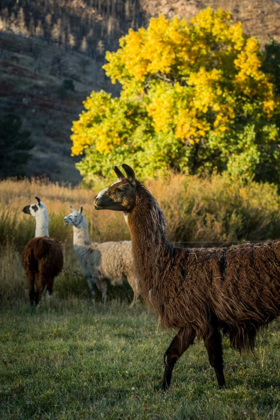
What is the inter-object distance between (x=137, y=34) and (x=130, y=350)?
A: 14.5 metres

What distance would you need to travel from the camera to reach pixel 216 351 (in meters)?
4.32

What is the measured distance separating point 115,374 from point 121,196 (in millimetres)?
1820

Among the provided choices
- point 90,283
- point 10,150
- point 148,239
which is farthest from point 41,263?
point 10,150

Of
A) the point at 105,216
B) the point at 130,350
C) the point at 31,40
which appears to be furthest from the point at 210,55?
the point at 31,40

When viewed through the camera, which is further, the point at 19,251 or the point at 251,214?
the point at 251,214

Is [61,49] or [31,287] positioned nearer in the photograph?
[31,287]

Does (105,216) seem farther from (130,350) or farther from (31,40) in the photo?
(31,40)

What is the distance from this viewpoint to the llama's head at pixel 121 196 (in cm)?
486

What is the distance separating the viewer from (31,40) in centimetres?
8044

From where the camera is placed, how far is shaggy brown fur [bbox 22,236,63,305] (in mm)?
7801

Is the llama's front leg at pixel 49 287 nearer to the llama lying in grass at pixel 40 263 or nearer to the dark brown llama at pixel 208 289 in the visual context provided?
the llama lying in grass at pixel 40 263

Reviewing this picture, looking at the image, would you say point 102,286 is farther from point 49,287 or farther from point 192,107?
point 192,107

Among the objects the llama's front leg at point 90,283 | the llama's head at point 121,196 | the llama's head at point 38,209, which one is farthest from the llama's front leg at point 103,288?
the llama's head at point 121,196

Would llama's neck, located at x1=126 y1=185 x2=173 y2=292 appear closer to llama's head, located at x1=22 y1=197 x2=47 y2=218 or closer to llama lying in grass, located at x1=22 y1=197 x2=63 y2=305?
llama lying in grass, located at x1=22 y1=197 x2=63 y2=305
